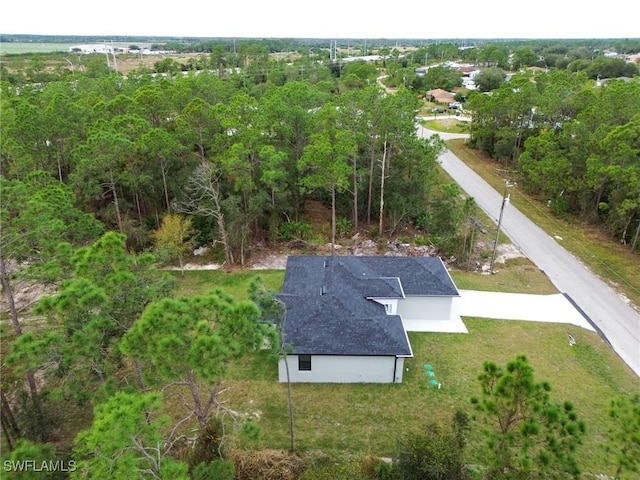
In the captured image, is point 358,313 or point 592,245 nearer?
point 358,313

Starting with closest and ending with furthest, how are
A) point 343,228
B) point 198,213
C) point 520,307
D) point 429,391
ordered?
point 429,391
point 520,307
point 198,213
point 343,228

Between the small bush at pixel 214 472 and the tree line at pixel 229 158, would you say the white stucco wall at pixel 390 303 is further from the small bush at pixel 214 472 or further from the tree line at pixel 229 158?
the small bush at pixel 214 472

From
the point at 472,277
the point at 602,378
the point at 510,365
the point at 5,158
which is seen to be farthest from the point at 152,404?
the point at 5,158

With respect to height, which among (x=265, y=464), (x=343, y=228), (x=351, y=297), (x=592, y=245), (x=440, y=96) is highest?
(x=440, y=96)

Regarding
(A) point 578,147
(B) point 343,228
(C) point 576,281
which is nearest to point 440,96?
(A) point 578,147

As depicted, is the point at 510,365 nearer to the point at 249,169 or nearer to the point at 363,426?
the point at 363,426

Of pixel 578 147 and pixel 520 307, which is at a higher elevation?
pixel 578 147

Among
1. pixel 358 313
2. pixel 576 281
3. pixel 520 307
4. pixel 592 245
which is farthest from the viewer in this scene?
pixel 592 245

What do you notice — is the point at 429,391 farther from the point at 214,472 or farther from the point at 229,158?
the point at 229,158
